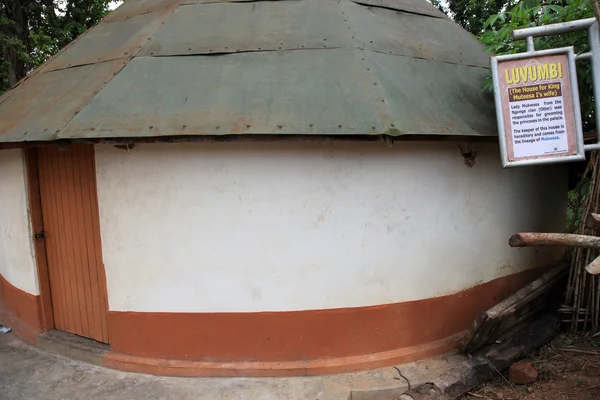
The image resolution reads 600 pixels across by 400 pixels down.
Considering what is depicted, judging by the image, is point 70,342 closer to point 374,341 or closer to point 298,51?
point 374,341

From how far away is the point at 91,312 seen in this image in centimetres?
454

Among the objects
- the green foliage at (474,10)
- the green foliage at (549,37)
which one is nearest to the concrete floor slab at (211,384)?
the green foliage at (549,37)

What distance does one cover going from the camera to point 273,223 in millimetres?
3836

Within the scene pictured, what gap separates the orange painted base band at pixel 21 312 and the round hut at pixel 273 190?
0.76m

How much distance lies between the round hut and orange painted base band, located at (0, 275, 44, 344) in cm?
76

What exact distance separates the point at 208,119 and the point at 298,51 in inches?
45.2

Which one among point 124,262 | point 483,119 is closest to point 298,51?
point 483,119

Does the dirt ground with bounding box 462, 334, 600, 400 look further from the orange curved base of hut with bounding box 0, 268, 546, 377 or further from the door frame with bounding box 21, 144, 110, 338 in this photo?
the door frame with bounding box 21, 144, 110, 338

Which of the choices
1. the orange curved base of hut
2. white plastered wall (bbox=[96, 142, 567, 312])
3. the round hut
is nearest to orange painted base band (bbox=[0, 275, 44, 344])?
the round hut

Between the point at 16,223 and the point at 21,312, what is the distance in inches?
Answer: 40.9

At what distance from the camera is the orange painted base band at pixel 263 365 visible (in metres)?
3.90

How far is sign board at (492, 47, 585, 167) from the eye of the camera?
3.49m

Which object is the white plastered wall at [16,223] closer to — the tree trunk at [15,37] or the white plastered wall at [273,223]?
the white plastered wall at [273,223]

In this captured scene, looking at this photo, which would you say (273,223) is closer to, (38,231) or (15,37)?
(38,231)
